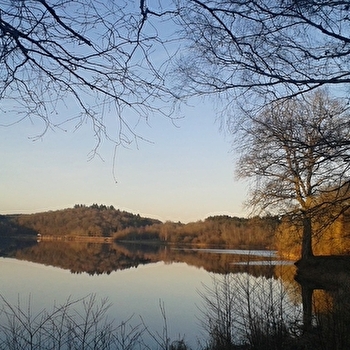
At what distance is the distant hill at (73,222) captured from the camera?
2965 inches

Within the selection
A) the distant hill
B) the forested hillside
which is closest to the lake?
the forested hillside

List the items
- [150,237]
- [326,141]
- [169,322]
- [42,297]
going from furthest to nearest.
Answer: [150,237]
[42,297]
[169,322]
[326,141]

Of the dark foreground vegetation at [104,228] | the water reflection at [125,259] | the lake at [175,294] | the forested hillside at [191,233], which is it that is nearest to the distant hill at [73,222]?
the dark foreground vegetation at [104,228]

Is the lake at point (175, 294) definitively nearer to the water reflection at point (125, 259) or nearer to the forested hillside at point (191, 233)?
the water reflection at point (125, 259)

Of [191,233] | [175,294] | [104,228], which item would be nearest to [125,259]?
[175,294]

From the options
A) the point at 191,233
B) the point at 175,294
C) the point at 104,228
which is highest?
the point at 104,228

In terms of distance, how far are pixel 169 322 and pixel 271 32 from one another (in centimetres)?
563

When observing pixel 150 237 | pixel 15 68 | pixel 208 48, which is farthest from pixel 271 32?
pixel 150 237

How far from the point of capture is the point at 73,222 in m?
79.2

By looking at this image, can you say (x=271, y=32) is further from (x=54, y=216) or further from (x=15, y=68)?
(x=54, y=216)

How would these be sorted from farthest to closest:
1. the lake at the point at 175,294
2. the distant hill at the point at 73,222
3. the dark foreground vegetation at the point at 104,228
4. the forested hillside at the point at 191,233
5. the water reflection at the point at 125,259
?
the distant hill at the point at 73,222 < the dark foreground vegetation at the point at 104,228 < the forested hillside at the point at 191,233 < the water reflection at the point at 125,259 < the lake at the point at 175,294

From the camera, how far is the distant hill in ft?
247

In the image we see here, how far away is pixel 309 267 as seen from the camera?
54.9 ft

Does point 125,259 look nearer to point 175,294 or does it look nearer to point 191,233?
point 175,294
